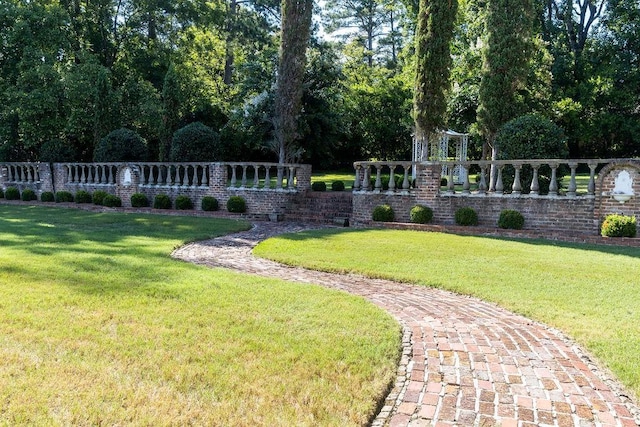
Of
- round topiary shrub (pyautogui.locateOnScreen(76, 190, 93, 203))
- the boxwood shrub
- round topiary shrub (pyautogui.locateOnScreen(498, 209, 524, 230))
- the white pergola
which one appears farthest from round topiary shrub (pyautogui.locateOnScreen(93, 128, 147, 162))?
round topiary shrub (pyautogui.locateOnScreen(498, 209, 524, 230))

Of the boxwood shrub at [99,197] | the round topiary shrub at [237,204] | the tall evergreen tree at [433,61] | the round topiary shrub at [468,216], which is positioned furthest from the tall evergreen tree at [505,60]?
the boxwood shrub at [99,197]

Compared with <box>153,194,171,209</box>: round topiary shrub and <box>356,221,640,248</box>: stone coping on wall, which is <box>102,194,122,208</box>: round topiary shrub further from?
<box>356,221,640,248</box>: stone coping on wall

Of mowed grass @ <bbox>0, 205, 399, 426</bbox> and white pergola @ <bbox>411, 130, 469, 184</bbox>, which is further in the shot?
white pergola @ <bbox>411, 130, 469, 184</bbox>

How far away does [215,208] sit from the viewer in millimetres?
14344

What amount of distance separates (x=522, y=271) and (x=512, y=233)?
3854 mm


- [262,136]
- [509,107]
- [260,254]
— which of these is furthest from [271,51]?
[260,254]

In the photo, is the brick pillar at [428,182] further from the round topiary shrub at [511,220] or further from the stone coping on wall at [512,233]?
the round topiary shrub at [511,220]

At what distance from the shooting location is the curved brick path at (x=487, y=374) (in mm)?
2797

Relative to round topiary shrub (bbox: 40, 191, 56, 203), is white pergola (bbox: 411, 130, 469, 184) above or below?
above

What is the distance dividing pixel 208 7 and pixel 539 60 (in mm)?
18742

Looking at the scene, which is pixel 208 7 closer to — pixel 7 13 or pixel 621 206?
pixel 7 13

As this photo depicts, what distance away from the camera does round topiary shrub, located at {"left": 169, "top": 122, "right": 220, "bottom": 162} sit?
15602mm

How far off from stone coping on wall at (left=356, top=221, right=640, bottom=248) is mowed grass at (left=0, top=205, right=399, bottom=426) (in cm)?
591

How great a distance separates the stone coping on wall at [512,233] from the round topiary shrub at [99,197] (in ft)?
30.7
